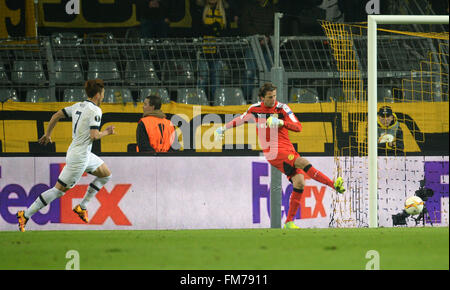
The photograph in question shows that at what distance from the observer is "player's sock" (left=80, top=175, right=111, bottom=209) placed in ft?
27.7

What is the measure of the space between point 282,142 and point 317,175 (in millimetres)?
594

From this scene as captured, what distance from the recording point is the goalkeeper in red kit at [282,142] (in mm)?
8555

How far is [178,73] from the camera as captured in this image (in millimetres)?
10344

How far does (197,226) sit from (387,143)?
2.60 m

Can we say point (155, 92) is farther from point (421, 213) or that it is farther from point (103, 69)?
point (421, 213)

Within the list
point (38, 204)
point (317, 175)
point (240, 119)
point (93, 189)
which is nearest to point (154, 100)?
point (240, 119)

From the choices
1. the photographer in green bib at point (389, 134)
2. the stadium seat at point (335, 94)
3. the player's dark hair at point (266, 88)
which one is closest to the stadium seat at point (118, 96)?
the player's dark hair at point (266, 88)

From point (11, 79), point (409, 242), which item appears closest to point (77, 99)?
point (11, 79)

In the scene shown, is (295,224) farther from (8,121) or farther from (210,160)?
(8,121)

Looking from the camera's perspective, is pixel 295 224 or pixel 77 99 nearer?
pixel 295 224

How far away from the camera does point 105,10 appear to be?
13.8 meters

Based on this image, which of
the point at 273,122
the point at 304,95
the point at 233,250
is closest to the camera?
the point at 233,250

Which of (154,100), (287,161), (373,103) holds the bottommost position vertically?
(287,161)

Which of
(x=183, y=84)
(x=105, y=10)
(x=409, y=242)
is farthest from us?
(x=105, y=10)
